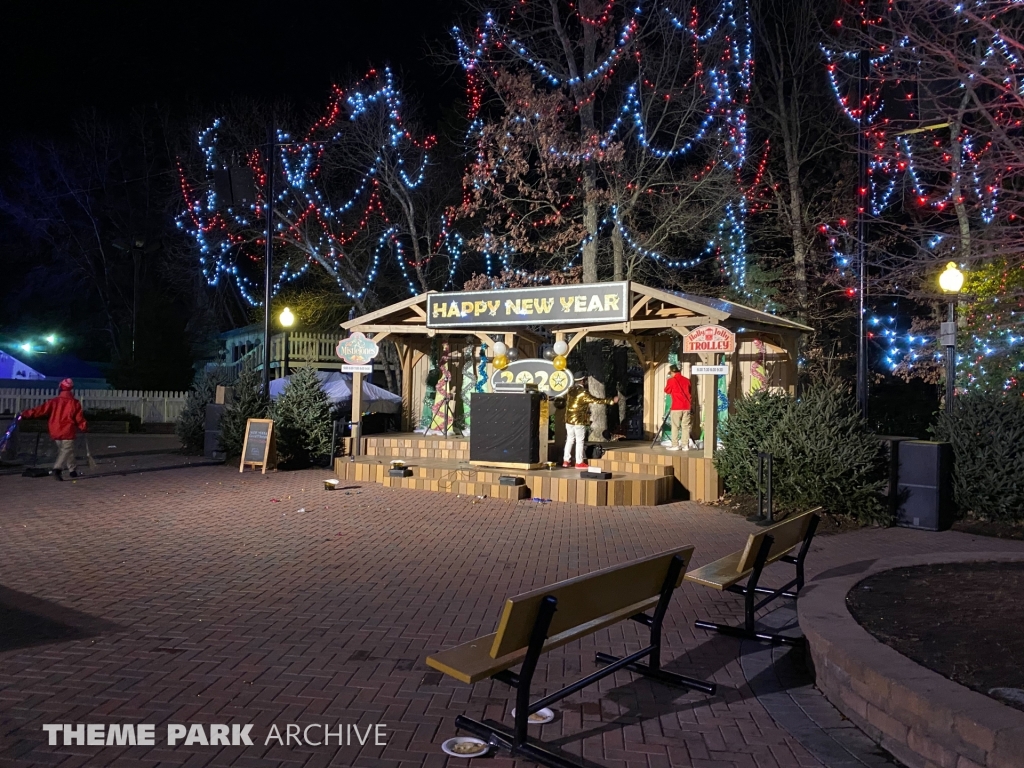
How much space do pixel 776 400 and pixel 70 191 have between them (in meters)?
38.2

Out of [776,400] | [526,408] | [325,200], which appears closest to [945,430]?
[776,400]

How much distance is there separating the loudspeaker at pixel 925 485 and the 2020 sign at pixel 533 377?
541 centimetres

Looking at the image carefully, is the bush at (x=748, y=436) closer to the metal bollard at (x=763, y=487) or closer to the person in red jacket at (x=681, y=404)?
the metal bollard at (x=763, y=487)

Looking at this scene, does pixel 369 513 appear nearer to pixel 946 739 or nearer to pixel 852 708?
pixel 852 708

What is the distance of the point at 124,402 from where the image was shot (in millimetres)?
27172

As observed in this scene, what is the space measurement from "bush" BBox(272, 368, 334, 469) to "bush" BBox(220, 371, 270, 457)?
1.23 ft

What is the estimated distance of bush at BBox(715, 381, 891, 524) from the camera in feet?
34.2

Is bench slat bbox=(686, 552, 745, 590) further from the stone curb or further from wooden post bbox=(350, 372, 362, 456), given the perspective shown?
wooden post bbox=(350, 372, 362, 456)

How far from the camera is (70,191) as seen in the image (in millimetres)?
38438

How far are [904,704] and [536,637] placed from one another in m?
1.77

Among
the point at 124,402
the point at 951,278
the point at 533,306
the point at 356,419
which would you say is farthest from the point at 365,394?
the point at 951,278

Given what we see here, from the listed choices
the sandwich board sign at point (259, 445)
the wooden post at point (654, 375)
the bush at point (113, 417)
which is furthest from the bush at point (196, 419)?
the wooden post at point (654, 375)

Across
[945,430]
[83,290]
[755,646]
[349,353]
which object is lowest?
[755,646]

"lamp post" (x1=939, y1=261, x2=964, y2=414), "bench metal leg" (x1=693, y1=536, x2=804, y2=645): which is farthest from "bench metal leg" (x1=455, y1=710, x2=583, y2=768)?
"lamp post" (x1=939, y1=261, x2=964, y2=414)
